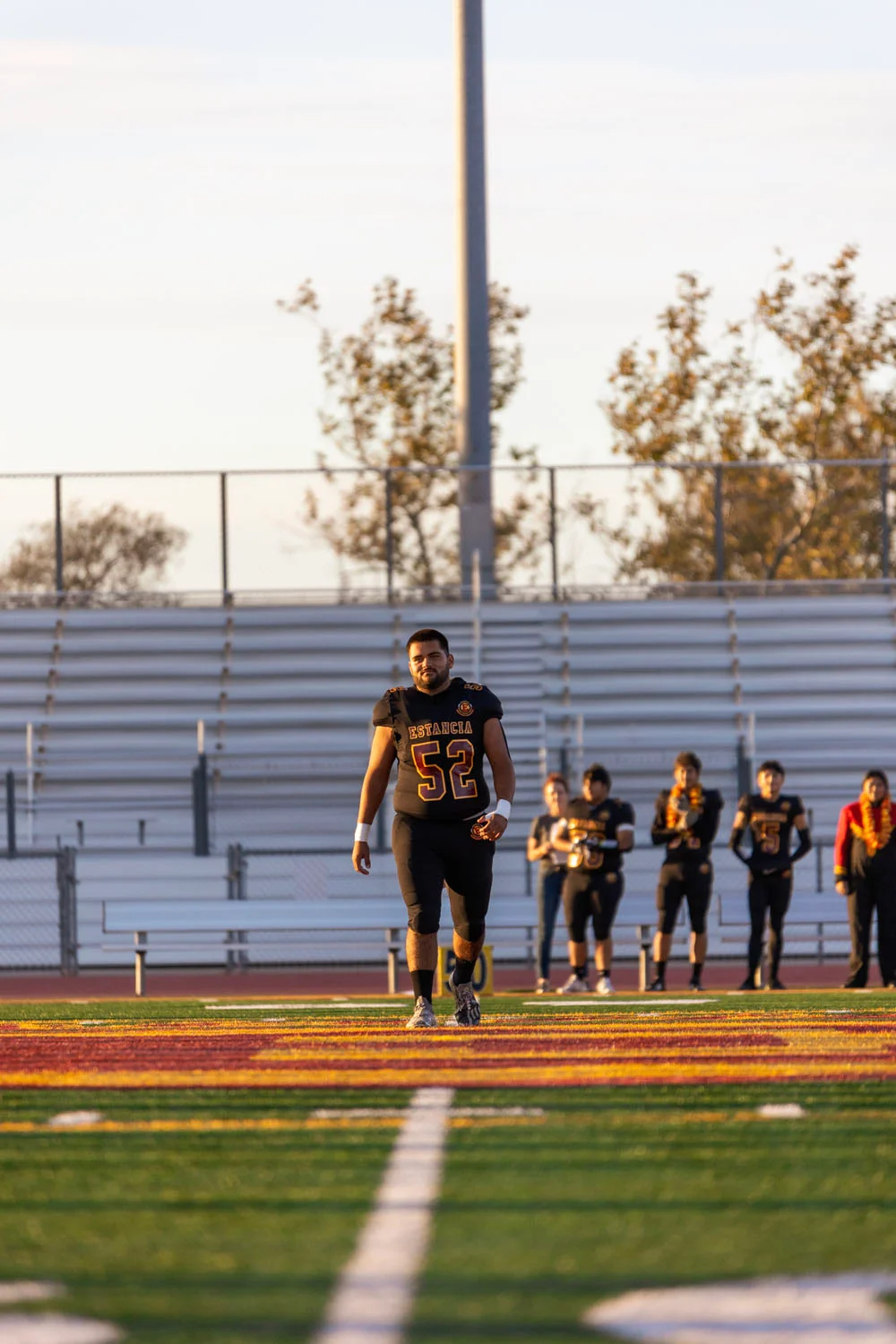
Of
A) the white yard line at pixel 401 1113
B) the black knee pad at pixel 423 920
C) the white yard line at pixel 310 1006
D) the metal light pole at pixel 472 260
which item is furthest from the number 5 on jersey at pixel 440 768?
the metal light pole at pixel 472 260

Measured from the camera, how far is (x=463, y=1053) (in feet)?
24.8

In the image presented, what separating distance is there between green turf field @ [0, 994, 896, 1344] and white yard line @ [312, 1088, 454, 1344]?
0.04 metres

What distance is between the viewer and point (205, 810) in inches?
Result: 770

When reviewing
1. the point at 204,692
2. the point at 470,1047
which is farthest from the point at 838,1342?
the point at 204,692

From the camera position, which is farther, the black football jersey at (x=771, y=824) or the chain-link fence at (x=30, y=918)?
the chain-link fence at (x=30, y=918)

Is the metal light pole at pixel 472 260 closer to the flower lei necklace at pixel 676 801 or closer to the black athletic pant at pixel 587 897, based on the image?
the flower lei necklace at pixel 676 801

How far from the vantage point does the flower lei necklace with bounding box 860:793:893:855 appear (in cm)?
1520

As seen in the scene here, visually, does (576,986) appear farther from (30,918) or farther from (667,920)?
(30,918)

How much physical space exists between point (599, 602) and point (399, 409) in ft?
52.0

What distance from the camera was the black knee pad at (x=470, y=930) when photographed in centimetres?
920

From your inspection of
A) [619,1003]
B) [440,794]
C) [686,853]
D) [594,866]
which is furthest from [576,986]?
[440,794]

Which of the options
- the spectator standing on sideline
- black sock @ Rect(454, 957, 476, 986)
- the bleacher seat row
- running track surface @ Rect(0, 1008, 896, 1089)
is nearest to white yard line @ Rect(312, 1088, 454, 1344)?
running track surface @ Rect(0, 1008, 896, 1089)

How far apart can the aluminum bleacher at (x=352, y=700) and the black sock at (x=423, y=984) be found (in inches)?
444

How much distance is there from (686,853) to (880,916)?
1550 mm
